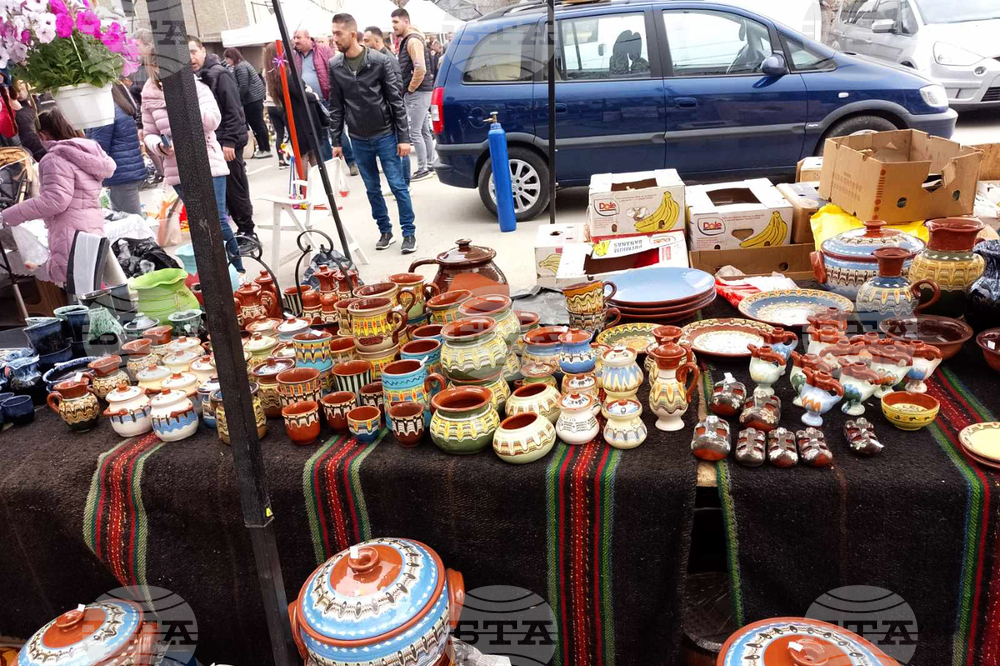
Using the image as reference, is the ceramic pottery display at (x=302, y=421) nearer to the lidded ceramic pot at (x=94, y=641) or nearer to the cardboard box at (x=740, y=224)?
the lidded ceramic pot at (x=94, y=641)

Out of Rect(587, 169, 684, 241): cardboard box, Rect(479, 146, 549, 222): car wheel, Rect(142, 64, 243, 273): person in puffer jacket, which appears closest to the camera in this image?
Rect(587, 169, 684, 241): cardboard box

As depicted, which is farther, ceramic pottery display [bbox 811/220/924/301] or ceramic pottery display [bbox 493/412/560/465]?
ceramic pottery display [bbox 811/220/924/301]

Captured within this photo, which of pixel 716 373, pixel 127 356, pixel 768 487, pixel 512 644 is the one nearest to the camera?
pixel 768 487

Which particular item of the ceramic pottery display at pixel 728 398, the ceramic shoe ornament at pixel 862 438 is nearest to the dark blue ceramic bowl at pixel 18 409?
the ceramic pottery display at pixel 728 398

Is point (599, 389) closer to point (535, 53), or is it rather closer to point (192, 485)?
point (192, 485)

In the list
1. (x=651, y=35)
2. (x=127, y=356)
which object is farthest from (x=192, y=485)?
(x=651, y=35)

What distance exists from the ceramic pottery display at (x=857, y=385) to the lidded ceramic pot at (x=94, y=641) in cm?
155

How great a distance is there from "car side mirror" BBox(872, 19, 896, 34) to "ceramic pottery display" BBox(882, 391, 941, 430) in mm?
8051

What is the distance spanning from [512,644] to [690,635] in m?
0.39

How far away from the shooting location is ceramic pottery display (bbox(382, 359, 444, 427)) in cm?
151

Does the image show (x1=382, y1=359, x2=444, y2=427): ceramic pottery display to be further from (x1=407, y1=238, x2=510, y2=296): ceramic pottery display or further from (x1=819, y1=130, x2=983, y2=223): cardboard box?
(x1=819, y1=130, x2=983, y2=223): cardboard box

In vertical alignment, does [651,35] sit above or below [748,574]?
above

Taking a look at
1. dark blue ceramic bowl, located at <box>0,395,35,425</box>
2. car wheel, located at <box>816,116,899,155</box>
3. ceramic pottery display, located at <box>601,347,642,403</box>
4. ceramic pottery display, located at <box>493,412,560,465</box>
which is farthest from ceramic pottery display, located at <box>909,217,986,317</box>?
car wheel, located at <box>816,116,899,155</box>

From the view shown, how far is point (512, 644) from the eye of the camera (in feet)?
4.93
